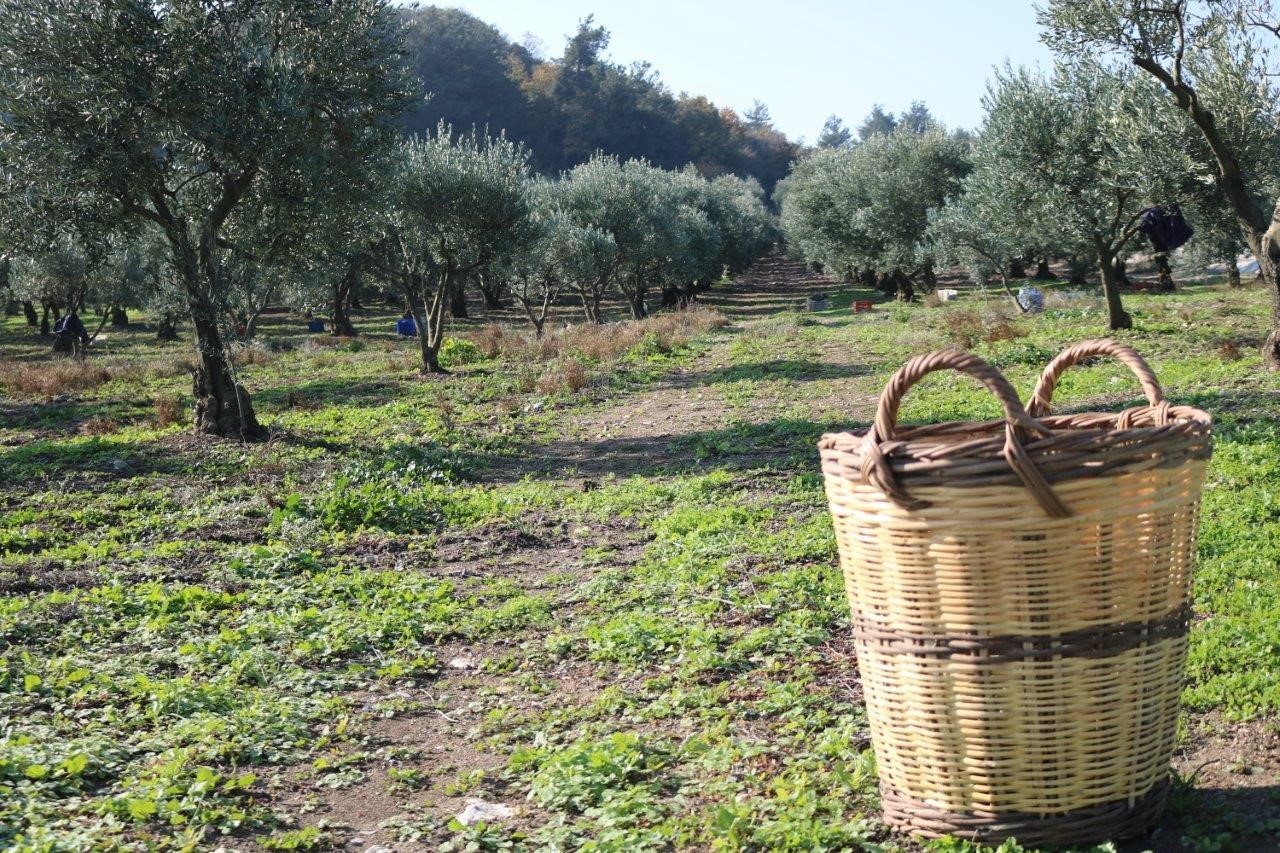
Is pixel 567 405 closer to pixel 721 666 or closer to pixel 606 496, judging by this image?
pixel 606 496

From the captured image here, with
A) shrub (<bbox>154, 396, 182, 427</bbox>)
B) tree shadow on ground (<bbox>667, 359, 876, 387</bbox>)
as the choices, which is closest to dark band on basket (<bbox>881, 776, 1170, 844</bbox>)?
tree shadow on ground (<bbox>667, 359, 876, 387</bbox>)

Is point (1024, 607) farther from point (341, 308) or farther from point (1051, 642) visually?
point (341, 308)

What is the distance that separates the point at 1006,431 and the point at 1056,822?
137 centimetres

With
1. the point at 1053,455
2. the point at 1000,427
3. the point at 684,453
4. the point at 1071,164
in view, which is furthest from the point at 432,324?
the point at 1053,455

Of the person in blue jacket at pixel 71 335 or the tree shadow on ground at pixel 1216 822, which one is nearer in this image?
the tree shadow on ground at pixel 1216 822

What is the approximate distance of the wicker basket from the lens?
320 cm

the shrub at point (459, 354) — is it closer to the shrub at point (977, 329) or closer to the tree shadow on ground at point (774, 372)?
the tree shadow on ground at point (774, 372)

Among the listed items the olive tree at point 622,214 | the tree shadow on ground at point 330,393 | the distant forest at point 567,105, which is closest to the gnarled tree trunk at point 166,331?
the olive tree at point 622,214

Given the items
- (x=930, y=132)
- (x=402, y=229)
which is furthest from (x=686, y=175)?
(x=402, y=229)

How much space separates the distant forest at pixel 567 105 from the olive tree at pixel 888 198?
202 feet

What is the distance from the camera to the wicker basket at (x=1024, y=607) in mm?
3203

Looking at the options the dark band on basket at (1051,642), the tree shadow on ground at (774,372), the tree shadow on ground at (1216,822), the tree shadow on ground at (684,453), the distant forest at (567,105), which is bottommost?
the tree shadow on ground at (1216,822)

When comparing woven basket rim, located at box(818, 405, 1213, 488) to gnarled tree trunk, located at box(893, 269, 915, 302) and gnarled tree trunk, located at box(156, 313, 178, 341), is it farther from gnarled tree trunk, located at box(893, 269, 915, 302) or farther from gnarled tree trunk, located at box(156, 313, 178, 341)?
gnarled tree trunk, located at box(156, 313, 178, 341)

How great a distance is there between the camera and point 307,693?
6.12 metres
